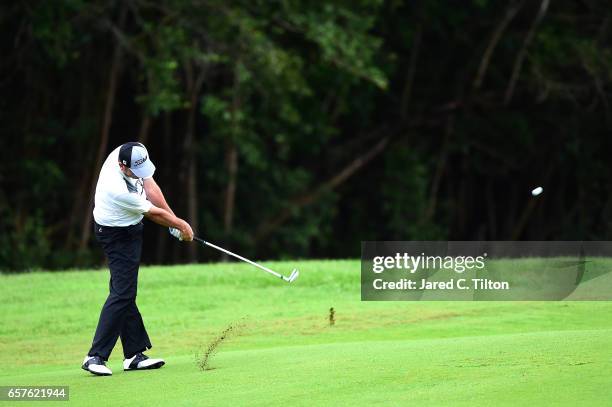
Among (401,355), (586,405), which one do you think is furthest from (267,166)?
(586,405)

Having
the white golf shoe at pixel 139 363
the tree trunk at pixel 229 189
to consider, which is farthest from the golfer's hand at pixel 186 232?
the tree trunk at pixel 229 189

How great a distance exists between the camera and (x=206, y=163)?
3475cm

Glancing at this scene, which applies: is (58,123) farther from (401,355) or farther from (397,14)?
(401,355)

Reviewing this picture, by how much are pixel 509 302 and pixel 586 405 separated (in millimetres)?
7446

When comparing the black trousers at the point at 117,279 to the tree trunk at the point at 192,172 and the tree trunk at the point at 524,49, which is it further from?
the tree trunk at the point at 524,49

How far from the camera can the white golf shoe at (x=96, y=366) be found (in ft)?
34.4

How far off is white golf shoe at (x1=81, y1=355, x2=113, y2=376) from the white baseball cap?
1.54m

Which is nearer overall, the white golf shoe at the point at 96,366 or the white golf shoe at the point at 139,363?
the white golf shoe at the point at 96,366

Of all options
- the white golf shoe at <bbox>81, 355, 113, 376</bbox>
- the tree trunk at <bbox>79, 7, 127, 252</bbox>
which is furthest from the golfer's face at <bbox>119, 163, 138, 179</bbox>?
the tree trunk at <bbox>79, 7, 127, 252</bbox>

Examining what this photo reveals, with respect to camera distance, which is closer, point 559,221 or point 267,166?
point 267,166

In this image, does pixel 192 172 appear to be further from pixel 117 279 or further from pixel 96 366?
pixel 96 366

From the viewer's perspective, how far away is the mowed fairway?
351 inches

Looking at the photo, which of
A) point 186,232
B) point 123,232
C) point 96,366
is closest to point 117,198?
point 123,232

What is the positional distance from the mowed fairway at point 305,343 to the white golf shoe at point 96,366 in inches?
4.1
